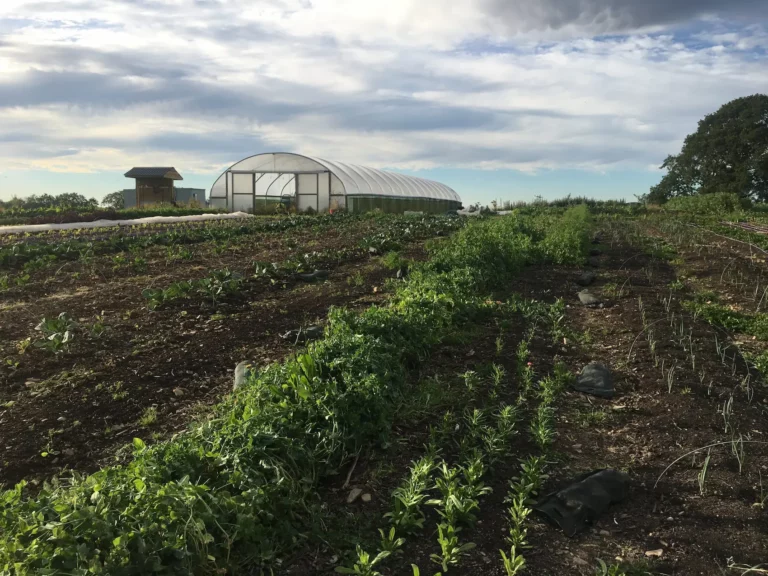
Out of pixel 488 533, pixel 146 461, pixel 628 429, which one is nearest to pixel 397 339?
pixel 628 429

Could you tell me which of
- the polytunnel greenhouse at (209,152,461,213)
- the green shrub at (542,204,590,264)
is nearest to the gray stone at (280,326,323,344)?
the green shrub at (542,204,590,264)

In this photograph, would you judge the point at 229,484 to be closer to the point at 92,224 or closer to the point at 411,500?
the point at 411,500

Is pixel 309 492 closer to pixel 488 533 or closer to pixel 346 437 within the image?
pixel 346 437

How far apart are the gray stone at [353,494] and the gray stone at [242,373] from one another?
1.40 m

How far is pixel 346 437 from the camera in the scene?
3324 mm

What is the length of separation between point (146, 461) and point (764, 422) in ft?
12.7

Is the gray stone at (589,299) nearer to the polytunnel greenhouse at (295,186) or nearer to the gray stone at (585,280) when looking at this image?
the gray stone at (585,280)

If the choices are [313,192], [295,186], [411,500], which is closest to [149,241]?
[411,500]

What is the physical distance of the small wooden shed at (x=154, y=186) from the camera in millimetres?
32906

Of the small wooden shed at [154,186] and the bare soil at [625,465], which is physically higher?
the small wooden shed at [154,186]

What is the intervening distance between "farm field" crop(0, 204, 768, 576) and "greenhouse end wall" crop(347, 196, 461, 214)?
2001 cm

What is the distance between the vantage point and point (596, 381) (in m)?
4.75

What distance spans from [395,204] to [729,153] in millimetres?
24473

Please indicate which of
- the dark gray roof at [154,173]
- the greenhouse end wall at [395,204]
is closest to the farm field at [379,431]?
the greenhouse end wall at [395,204]
